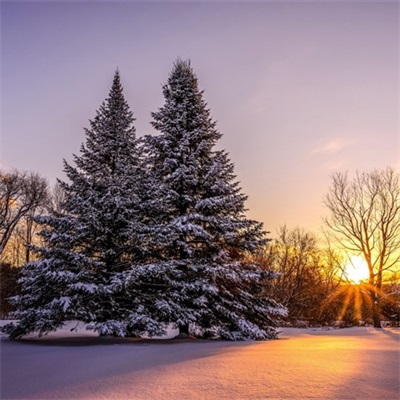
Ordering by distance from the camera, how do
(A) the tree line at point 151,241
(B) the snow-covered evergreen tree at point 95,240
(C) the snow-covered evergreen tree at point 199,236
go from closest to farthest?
(B) the snow-covered evergreen tree at point 95,240 → (A) the tree line at point 151,241 → (C) the snow-covered evergreen tree at point 199,236

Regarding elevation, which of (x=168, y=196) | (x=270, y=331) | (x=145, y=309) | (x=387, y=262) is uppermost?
(x=168, y=196)

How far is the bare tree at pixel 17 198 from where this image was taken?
23.2 meters

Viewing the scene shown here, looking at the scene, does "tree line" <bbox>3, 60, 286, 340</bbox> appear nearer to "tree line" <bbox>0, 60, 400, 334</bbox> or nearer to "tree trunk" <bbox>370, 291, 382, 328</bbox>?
"tree line" <bbox>0, 60, 400, 334</bbox>

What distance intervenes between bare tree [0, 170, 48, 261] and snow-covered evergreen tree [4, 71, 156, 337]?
1326cm

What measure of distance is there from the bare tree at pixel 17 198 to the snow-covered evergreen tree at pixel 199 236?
14.9m

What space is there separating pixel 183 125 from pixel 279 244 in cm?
2831

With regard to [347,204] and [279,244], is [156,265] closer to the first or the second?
[347,204]

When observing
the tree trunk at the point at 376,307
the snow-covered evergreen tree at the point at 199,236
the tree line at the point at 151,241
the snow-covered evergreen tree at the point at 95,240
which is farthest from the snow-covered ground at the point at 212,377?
the tree trunk at the point at 376,307

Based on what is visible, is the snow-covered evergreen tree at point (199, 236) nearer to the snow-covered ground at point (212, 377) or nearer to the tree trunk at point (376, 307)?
the snow-covered ground at point (212, 377)

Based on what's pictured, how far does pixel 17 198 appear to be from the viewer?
78.9 feet

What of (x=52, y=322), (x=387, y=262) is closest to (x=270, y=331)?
(x=52, y=322)

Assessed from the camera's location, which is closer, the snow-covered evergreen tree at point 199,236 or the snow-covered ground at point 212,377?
the snow-covered ground at point 212,377

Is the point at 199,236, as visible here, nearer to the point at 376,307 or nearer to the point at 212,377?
the point at 212,377

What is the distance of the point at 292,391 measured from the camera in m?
3.74
